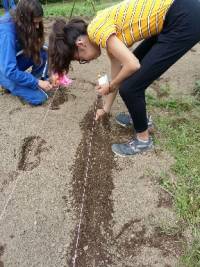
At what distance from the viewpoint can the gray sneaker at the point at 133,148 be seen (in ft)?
9.12

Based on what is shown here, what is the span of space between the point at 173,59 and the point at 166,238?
113cm

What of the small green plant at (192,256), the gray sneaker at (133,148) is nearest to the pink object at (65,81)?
the gray sneaker at (133,148)

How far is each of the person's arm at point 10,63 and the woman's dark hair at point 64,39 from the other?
35.0 inches

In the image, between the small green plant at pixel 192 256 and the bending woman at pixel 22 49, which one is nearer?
the small green plant at pixel 192 256

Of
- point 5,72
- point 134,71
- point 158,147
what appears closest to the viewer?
point 134,71

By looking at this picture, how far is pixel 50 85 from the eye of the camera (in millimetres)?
3346

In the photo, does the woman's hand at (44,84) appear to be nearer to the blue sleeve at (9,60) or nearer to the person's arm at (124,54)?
the blue sleeve at (9,60)

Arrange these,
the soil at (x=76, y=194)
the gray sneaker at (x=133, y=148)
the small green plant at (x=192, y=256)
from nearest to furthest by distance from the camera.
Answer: the small green plant at (x=192, y=256), the soil at (x=76, y=194), the gray sneaker at (x=133, y=148)

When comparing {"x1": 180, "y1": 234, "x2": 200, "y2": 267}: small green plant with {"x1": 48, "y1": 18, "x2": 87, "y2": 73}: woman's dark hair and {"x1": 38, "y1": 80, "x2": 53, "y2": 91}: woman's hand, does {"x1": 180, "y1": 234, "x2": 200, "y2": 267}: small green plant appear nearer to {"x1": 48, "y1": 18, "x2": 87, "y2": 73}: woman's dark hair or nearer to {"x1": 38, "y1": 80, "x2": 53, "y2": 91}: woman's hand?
{"x1": 48, "y1": 18, "x2": 87, "y2": 73}: woman's dark hair

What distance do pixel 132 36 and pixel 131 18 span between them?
0.37 ft

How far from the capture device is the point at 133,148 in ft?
9.14

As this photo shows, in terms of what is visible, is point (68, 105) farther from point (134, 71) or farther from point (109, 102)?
point (134, 71)

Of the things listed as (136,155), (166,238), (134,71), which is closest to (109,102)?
(136,155)

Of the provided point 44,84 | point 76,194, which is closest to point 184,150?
point 76,194
